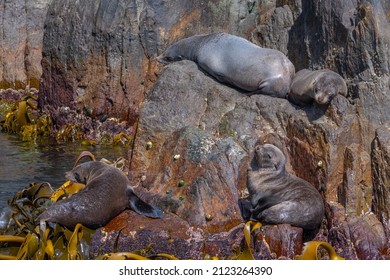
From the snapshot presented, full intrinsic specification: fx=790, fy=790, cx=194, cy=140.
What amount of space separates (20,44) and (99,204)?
946cm

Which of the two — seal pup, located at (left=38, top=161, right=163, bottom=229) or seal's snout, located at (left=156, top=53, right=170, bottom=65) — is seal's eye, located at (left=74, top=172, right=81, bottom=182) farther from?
seal's snout, located at (left=156, top=53, right=170, bottom=65)

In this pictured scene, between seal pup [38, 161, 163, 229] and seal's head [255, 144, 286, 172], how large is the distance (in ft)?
3.60

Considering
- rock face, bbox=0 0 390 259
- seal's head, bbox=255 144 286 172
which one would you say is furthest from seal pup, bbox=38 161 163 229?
seal's head, bbox=255 144 286 172

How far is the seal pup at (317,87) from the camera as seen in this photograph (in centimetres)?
809

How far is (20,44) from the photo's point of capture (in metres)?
16.2

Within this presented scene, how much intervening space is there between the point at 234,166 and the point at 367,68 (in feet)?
5.87

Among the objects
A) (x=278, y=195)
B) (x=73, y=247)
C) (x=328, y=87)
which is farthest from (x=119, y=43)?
(x=73, y=247)

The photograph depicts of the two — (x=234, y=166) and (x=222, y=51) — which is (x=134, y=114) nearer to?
(x=222, y=51)

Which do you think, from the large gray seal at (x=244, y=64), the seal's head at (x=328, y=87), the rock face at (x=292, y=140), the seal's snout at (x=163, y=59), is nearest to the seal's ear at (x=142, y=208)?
the rock face at (x=292, y=140)

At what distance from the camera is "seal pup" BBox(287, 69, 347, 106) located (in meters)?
8.09

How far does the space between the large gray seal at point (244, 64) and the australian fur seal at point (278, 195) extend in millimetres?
1496

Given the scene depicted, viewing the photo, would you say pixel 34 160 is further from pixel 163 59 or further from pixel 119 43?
pixel 119 43
